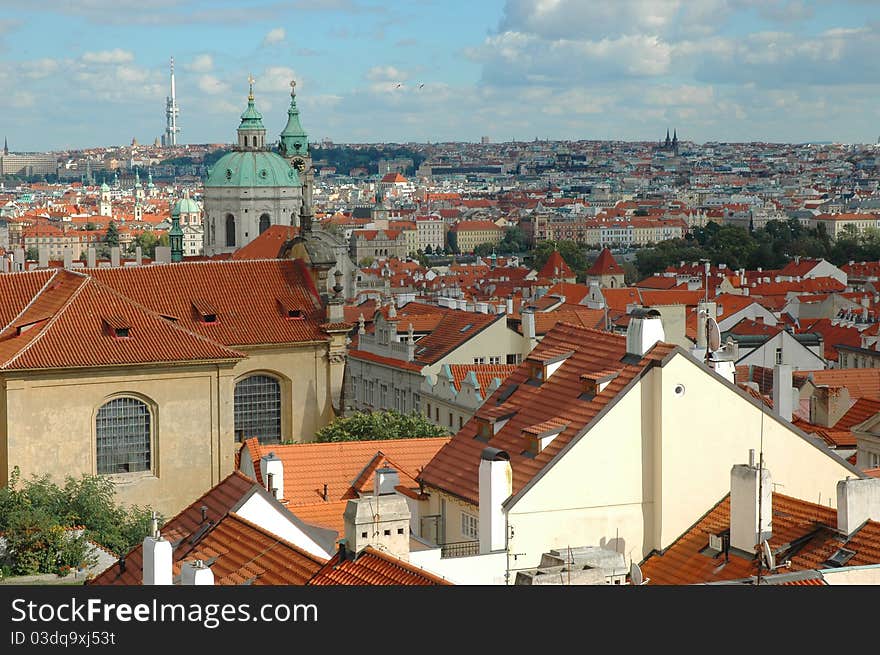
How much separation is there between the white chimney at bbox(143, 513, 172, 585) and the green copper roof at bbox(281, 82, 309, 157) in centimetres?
A: 11616

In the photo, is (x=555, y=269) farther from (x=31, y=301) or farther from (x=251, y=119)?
(x=31, y=301)

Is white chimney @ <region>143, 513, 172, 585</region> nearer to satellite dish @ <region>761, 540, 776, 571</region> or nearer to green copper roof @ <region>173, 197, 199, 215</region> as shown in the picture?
satellite dish @ <region>761, 540, 776, 571</region>

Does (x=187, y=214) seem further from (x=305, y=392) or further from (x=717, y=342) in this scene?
(x=717, y=342)

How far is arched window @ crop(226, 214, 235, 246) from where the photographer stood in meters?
116

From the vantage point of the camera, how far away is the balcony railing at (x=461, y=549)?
57.8ft

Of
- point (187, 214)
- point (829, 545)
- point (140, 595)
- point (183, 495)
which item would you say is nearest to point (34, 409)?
point (183, 495)

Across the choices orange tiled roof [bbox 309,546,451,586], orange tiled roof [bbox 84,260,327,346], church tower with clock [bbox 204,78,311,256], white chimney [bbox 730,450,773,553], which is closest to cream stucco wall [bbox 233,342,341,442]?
orange tiled roof [bbox 84,260,327,346]

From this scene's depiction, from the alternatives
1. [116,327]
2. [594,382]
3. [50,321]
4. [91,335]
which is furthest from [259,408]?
[594,382]

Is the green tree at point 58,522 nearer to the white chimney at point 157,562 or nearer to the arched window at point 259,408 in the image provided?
the arched window at point 259,408

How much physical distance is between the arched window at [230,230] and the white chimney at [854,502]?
10097 cm

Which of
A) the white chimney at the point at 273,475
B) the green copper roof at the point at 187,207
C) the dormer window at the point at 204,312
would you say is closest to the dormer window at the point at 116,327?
the dormer window at the point at 204,312

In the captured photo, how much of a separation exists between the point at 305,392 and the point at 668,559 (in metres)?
22.0

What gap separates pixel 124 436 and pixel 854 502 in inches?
832

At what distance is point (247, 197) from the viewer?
115m
